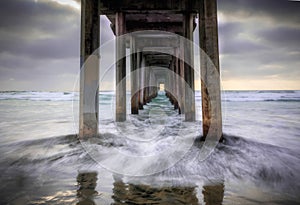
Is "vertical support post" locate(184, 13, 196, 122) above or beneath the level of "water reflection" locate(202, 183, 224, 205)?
above

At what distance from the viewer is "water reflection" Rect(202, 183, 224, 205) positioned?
176 cm

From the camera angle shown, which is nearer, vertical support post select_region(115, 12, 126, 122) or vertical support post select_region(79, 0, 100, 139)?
vertical support post select_region(79, 0, 100, 139)

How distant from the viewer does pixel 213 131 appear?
359 centimetres

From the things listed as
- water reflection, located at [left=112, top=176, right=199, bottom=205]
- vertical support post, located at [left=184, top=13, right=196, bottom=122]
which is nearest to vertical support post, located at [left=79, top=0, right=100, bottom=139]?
water reflection, located at [left=112, top=176, right=199, bottom=205]

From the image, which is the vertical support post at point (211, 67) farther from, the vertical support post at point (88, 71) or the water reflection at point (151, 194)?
the vertical support post at point (88, 71)

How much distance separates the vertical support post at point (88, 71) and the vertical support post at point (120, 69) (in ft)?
8.68

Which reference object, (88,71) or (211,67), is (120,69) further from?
(211,67)

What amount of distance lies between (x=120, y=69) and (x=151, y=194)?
5.07m

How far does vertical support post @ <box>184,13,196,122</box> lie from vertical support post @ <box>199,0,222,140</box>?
2.77m

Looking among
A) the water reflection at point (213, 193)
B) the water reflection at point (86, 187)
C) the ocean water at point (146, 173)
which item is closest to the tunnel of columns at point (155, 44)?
the ocean water at point (146, 173)

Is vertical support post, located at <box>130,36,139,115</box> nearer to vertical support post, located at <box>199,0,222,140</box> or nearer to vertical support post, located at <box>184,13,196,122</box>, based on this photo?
vertical support post, located at <box>184,13,196,122</box>

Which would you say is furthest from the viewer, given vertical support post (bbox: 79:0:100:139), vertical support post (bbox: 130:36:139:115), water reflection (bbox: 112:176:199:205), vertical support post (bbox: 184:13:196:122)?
vertical support post (bbox: 130:36:139:115)

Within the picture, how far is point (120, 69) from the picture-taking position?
642cm

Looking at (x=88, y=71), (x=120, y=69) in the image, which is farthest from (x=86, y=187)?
(x=120, y=69)
